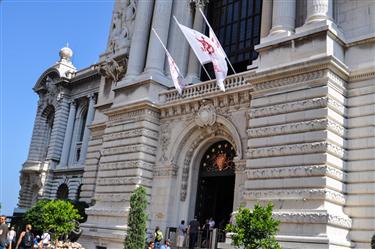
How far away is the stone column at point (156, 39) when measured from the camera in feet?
90.1

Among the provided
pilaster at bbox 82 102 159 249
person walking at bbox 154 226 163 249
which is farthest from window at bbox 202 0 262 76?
person walking at bbox 154 226 163 249

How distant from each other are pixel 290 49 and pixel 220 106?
514cm

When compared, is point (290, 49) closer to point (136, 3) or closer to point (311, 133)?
point (311, 133)

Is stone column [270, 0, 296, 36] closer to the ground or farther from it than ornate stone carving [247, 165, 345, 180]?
farther from it

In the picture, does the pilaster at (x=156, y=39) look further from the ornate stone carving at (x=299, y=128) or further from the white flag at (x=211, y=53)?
the ornate stone carving at (x=299, y=128)

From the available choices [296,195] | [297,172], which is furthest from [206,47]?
[296,195]

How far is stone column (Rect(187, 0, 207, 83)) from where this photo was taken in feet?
90.2

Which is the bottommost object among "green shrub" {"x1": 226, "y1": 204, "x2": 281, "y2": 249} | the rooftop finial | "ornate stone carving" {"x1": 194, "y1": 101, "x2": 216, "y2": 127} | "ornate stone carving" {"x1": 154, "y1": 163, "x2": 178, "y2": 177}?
"green shrub" {"x1": 226, "y1": 204, "x2": 281, "y2": 249}

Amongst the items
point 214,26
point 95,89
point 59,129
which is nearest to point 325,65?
point 214,26

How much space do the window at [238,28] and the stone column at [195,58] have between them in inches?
35.6

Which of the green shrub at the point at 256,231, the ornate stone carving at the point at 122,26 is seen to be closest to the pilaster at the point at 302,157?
the green shrub at the point at 256,231

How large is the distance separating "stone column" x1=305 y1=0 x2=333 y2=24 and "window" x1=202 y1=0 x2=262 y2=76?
18.9 feet

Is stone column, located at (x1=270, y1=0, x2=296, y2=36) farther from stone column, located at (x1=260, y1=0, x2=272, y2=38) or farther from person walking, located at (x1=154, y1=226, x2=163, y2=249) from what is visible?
person walking, located at (x1=154, y1=226, x2=163, y2=249)

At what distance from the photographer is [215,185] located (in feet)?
83.0
